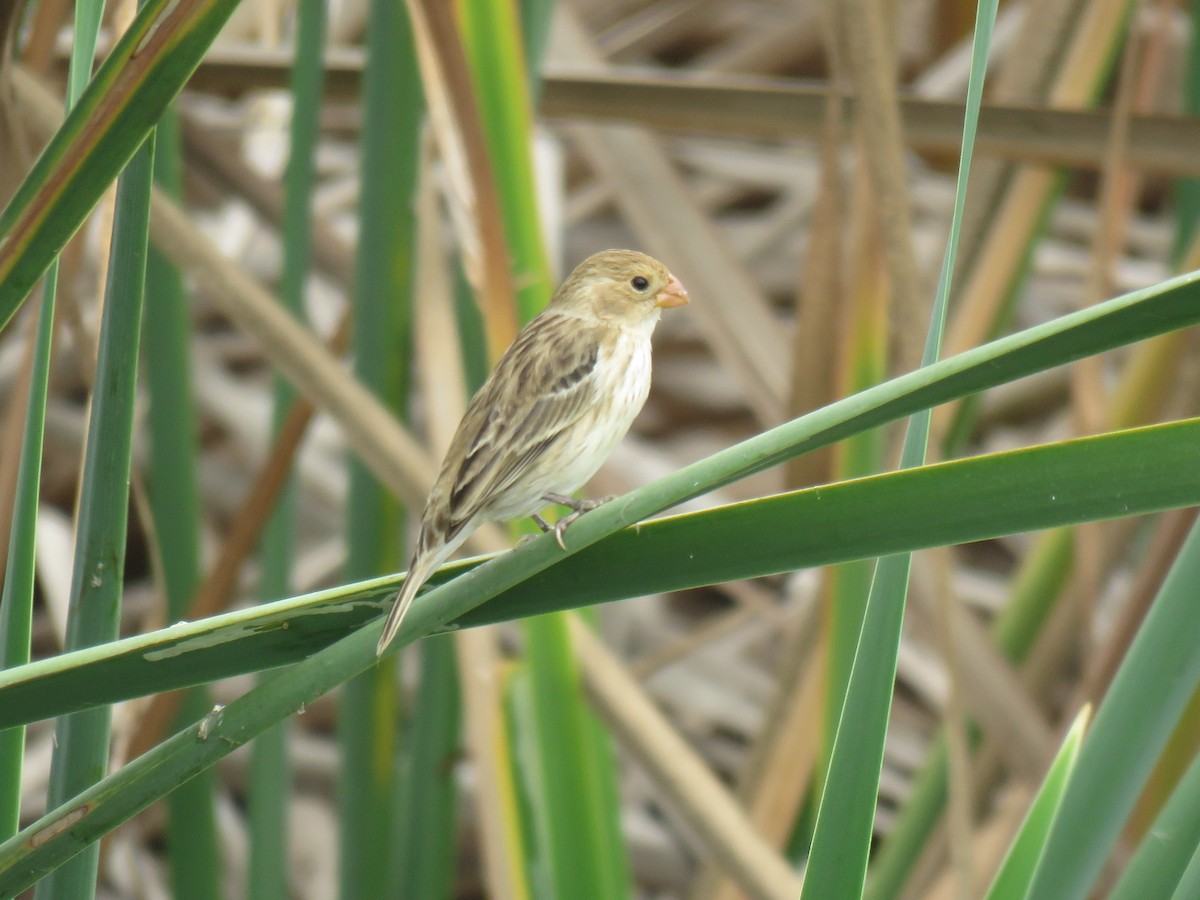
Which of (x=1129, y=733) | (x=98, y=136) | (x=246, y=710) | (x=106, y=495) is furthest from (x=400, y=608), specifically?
(x=1129, y=733)

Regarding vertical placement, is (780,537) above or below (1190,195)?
below

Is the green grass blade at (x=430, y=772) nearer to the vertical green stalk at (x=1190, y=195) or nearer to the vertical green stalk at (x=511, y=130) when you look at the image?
the vertical green stalk at (x=511, y=130)

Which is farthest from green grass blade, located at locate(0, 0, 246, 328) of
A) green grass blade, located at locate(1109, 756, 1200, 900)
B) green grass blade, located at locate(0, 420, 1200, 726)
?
green grass blade, located at locate(1109, 756, 1200, 900)

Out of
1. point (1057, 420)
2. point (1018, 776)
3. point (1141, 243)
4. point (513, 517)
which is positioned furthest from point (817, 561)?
point (1141, 243)

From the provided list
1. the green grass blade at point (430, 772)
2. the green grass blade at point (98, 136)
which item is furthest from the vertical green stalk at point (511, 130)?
the green grass blade at point (98, 136)

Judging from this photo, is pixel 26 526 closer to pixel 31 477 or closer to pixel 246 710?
pixel 31 477

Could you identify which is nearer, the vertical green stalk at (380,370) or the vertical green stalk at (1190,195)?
the vertical green stalk at (380,370)

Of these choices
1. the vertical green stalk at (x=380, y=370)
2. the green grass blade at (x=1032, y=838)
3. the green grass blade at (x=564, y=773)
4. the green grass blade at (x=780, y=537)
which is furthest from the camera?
the vertical green stalk at (x=380, y=370)
